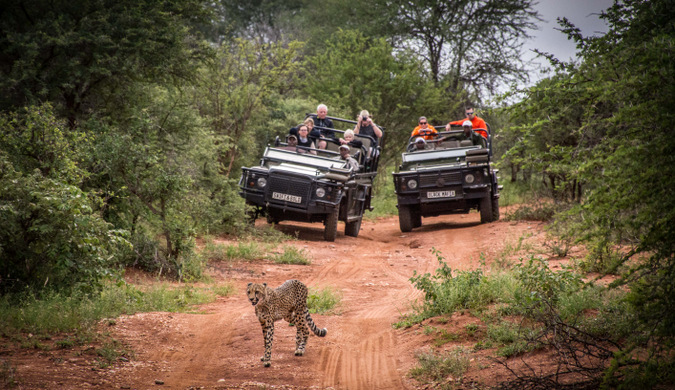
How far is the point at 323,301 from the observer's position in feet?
27.3

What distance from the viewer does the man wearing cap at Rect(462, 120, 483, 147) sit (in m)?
16.2

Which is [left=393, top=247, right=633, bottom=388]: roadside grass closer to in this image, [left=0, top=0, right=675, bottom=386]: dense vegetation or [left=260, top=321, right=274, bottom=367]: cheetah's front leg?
[left=0, top=0, right=675, bottom=386]: dense vegetation

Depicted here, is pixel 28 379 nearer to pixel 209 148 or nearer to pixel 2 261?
pixel 2 261

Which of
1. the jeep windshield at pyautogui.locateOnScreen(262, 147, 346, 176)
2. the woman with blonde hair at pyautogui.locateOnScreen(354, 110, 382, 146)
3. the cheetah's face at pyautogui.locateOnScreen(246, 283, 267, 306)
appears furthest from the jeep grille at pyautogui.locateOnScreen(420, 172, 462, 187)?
the cheetah's face at pyautogui.locateOnScreen(246, 283, 267, 306)

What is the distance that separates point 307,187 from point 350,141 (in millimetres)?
2734

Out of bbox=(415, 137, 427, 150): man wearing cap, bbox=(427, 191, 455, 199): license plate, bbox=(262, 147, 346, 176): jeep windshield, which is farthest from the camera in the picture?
bbox=(415, 137, 427, 150): man wearing cap

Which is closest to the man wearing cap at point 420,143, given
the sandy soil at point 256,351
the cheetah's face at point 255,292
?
the sandy soil at point 256,351

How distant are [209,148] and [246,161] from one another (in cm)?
379

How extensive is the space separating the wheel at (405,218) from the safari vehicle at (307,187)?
95 cm

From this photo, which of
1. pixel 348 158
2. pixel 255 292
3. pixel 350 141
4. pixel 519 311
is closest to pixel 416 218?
pixel 350 141

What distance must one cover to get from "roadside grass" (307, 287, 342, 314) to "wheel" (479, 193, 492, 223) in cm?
748

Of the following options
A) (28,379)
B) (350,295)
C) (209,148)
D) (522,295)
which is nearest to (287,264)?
(350,295)

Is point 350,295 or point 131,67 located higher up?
point 131,67

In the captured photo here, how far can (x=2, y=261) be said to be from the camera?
7.46 meters
